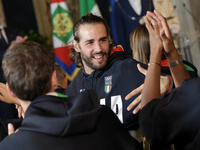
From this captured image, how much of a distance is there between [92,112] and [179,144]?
0.38 meters

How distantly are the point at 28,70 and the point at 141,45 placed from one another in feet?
4.52

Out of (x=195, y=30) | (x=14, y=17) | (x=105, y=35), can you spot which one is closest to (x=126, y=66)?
(x=105, y=35)

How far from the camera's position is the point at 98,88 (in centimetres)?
241

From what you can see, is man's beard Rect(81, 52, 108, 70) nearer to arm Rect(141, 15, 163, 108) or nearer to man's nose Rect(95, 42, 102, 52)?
man's nose Rect(95, 42, 102, 52)

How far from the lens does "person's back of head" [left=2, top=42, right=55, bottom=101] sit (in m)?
1.18

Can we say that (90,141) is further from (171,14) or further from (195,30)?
(195,30)

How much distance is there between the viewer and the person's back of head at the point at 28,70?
1185 mm

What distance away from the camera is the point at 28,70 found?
3.89ft

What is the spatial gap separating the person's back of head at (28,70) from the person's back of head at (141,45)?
1.28 metres

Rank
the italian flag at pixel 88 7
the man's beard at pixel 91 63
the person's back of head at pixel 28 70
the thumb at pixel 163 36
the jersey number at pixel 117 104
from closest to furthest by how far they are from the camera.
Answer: the person's back of head at pixel 28 70, the thumb at pixel 163 36, the jersey number at pixel 117 104, the man's beard at pixel 91 63, the italian flag at pixel 88 7

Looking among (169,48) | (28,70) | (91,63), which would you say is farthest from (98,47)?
(28,70)

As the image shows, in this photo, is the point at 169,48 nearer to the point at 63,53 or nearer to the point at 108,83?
the point at 108,83

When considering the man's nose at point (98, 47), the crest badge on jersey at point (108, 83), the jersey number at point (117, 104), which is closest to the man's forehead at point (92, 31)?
the man's nose at point (98, 47)

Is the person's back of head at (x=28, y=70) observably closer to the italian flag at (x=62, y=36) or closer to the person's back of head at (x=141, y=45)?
the person's back of head at (x=141, y=45)
